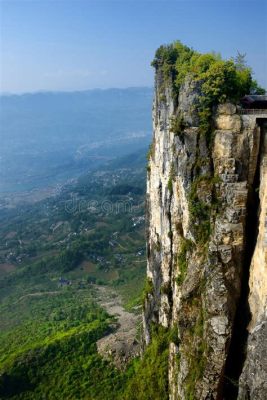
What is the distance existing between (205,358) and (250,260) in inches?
228

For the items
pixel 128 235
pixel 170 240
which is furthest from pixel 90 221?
pixel 170 240

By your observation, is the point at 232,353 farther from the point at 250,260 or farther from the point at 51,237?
the point at 51,237

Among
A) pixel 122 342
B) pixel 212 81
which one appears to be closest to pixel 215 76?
pixel 212 81

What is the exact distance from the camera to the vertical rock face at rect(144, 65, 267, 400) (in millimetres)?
22328

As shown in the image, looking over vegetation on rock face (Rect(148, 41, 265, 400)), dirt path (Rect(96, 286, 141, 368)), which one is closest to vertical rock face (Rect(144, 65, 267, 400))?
vegetation on rock face (Rect(148, 41, 265, 400))

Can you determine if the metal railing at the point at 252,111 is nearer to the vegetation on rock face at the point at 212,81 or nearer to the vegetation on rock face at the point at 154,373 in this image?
the vegetation on rock face at the point at 212,81

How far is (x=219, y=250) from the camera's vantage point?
23156 millimetres

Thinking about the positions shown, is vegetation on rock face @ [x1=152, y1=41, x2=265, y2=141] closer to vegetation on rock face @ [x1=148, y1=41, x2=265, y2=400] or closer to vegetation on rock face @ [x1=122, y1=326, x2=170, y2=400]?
vegetation on rock face @ [x1=148, y1=41, x2=265, y2=400]

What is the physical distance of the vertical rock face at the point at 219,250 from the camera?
22.3 m

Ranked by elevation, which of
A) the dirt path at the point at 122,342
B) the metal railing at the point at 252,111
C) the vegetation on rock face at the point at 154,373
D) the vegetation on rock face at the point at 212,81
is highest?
the vegetation on rock face at the point at 212,81

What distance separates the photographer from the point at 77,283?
10750 cm

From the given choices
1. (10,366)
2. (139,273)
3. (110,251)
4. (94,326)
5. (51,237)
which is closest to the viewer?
(10,366)

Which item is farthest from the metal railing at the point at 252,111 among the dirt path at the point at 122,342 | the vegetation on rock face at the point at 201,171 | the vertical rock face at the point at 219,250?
the dirt path at the point at 122,342

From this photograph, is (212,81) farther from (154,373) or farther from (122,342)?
(122,342)
